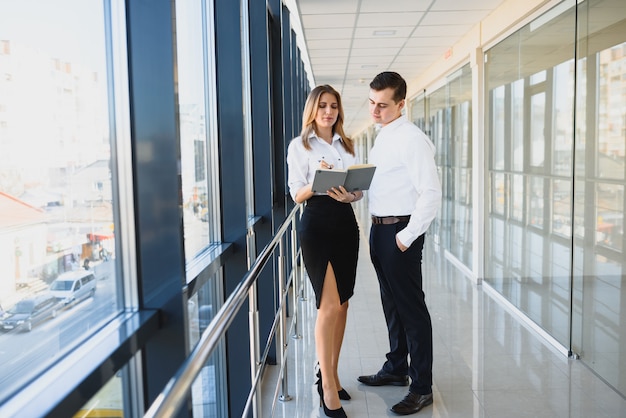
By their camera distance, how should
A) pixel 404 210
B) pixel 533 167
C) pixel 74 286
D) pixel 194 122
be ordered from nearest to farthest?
pixel 74 286 → pixel 194 122 → pixel 404 210 → pixel 533 167

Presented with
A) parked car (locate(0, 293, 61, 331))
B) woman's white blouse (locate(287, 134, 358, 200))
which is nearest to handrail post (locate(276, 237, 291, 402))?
woman's white blouse (locate(287, 134, 358, 200))

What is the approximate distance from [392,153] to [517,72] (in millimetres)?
2848

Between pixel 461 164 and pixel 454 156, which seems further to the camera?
pixel 454 156

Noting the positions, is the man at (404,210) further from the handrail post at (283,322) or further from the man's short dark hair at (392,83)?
the handrail post at (283,322)

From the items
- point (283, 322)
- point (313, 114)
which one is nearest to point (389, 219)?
→ point (313, 114)

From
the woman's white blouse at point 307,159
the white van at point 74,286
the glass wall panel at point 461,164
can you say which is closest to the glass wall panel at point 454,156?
the glass wall panel at point 461,164

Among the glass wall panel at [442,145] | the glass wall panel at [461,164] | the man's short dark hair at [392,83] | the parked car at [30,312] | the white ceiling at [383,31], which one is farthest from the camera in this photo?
the glass wall panel at [442,145]

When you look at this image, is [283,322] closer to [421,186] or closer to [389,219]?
[389,219]

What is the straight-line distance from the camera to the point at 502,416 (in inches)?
129

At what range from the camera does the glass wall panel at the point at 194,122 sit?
2623mm

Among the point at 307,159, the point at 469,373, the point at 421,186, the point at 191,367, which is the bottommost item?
the point at 469,373

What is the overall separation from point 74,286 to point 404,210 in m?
2.01

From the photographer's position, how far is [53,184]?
1357mm

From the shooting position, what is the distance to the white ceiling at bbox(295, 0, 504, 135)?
585cm
